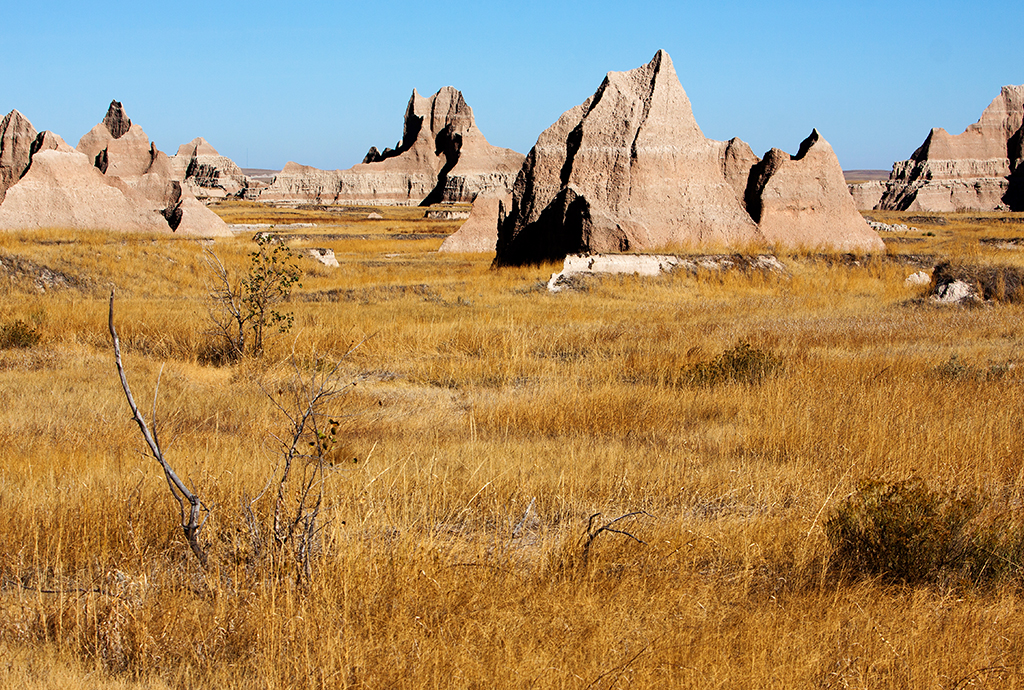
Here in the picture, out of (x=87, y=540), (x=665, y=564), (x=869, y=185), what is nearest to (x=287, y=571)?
(x=87, y=540)

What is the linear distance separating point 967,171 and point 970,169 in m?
0.44

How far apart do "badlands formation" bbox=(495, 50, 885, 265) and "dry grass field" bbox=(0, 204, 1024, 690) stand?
8806mm

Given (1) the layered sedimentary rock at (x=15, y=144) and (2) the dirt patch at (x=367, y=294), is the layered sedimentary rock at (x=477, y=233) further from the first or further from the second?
(1) the layered sedimentary rock at (x=15, y=144)

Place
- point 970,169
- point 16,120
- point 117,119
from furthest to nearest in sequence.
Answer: point 117,119 < point 970,169 < point 16,120

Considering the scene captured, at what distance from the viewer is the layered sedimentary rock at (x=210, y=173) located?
99.0m

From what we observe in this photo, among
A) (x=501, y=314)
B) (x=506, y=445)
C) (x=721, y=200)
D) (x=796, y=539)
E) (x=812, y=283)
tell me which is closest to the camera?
(x=796, y=539)

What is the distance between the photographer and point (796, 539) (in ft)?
12.1

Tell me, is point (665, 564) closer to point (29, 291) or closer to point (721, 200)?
point (29, 291)

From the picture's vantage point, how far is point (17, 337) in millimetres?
8703

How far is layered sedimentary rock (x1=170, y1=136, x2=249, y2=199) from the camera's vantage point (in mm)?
99000

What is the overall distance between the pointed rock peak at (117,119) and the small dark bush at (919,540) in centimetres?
9567

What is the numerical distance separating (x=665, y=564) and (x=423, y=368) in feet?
15.7

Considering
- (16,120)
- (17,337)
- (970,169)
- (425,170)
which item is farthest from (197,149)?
(17,337)

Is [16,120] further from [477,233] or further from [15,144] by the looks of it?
[477,233]
